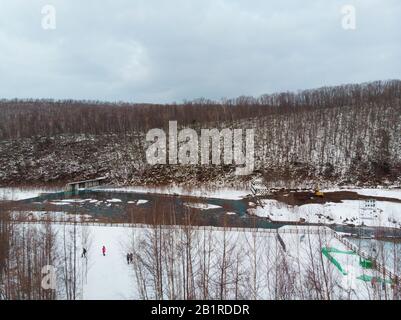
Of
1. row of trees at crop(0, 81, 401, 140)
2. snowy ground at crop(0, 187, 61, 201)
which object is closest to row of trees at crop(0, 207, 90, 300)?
snowy ground at crop(0, 187, 61, 201)

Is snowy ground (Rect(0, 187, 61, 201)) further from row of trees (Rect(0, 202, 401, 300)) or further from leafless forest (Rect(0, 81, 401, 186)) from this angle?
row of trees (Rect(0, 202, 401, 300))

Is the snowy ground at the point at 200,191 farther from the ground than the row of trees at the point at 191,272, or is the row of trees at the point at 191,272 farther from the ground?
the row of trees at the point at 191,272

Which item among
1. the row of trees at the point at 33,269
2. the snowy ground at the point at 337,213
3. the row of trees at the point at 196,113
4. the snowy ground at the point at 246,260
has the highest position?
the row of trees at the point at 196,113

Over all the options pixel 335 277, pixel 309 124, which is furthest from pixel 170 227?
pixel 309 124

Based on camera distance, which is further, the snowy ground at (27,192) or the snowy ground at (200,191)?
the snowy ground at (27,192)

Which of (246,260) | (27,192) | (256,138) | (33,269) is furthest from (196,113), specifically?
(33,269)

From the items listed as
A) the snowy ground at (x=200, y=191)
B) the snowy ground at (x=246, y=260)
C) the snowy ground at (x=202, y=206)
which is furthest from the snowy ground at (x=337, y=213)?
the snowy ground at (x=246, y=260)

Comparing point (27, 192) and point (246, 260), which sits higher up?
point (246, 260)

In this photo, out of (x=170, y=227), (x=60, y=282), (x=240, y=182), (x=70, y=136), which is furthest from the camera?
(x=70, y=136)

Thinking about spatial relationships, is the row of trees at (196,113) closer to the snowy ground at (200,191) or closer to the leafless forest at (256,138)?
the leafless forest at (256,138)

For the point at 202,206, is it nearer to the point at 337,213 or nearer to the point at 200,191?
the point at 200,191
